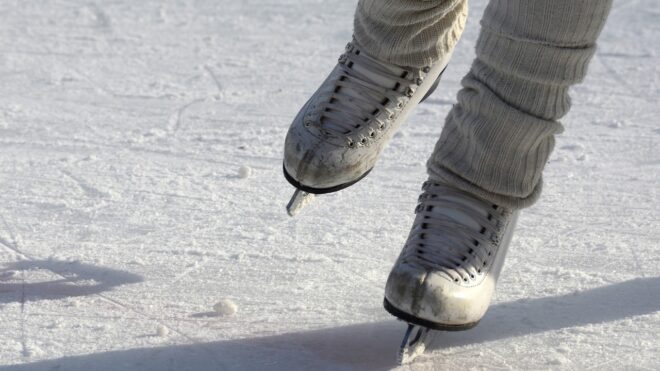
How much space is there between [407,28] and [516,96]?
25cm

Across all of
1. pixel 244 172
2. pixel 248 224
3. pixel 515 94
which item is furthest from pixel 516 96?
pixel 244 172

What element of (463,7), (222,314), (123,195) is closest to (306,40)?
(123,195)

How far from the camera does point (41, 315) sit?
156cm

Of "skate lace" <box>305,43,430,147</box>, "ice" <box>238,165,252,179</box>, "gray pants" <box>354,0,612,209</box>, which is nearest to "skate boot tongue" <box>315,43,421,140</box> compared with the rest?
"skate lace" <box>305,43,430,147</box>

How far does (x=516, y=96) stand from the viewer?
1431 millimetres

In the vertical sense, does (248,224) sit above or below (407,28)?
below

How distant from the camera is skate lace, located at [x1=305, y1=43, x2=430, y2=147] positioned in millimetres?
1604

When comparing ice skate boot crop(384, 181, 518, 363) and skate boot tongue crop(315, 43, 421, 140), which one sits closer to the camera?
ice skate boot crop(384, 181, 518, 363)

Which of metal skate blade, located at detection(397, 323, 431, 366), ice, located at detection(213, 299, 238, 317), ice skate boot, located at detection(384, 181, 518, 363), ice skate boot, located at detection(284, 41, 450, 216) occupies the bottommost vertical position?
ice, located at detection(213, 299, 238, 317)

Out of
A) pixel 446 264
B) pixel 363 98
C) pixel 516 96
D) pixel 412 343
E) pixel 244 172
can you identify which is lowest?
→ pixel 244 172

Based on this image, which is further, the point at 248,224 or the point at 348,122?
the point at 248,224

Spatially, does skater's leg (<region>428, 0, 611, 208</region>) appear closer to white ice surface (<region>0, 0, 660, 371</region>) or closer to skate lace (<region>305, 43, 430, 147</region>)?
skate lace (<region>305, 43, 430, 147</region>)

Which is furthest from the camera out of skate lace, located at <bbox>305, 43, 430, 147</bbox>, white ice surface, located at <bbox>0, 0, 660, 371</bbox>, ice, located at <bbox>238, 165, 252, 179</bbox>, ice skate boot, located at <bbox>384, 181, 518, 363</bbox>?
ice, located at <bbox>238, 165, 252, 179</bbox>

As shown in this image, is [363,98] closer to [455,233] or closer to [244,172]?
[455,233]
